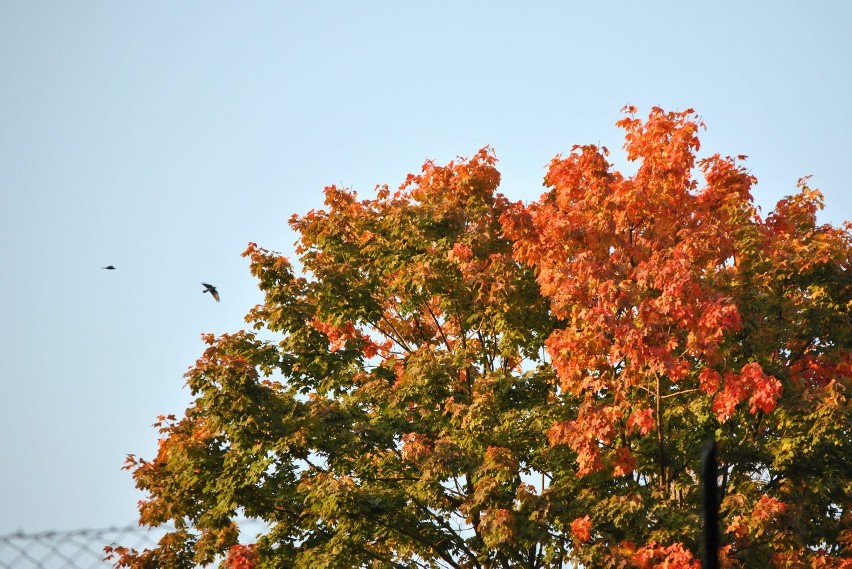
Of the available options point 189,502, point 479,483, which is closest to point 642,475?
point 479,483

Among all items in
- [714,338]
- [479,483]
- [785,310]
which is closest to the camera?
[714,338]

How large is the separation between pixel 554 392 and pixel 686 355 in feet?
11.5

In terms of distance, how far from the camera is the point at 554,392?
69.2 feet

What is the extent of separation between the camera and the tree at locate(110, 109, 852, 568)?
17688mm

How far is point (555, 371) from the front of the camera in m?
20.7

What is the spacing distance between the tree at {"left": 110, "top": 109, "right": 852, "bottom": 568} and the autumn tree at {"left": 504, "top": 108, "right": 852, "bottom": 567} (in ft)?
0.15

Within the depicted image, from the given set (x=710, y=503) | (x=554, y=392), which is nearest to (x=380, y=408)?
(x=554, y=392)

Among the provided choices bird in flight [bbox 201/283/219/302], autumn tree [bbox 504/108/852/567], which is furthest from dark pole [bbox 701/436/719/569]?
bird in flight [bbox 201/283/219/302]

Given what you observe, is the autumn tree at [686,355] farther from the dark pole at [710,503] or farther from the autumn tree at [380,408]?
the dark pole at [710,503]

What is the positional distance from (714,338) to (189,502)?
10.2m

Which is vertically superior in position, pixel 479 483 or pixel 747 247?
pixel 747 247

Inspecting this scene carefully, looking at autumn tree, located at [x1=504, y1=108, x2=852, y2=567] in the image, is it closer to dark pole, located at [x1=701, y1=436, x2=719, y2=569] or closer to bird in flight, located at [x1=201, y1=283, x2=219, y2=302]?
bird in flight, located at [x1=201, y1=283, x2=219, y2=302]

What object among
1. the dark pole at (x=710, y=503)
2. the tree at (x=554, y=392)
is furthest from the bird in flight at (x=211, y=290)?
the dark pole at (x=710, y=503)

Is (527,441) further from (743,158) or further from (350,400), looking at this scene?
(743,158)
